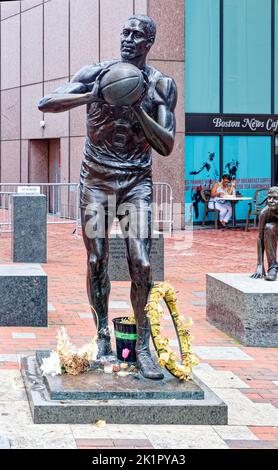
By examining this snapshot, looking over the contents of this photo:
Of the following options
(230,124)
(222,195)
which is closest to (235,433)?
(222,195)

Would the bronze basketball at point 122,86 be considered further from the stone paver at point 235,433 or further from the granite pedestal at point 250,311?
the granite pedestal at point 250,311

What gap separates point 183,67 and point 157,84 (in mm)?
15178

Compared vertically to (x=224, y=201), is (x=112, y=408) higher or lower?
lower

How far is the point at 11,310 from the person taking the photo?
9.23 metres

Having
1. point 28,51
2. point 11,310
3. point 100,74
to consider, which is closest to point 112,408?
point 100,74

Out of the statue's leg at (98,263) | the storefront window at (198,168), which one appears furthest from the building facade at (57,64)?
the statue's leg at (98,263)

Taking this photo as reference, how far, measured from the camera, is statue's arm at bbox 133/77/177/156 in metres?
→ 6.21

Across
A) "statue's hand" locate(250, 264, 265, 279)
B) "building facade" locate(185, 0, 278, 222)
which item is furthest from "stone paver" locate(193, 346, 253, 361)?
"building facade" locate(185, 0, 278, 222)

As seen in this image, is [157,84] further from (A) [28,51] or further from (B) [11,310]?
(A) [28,51]

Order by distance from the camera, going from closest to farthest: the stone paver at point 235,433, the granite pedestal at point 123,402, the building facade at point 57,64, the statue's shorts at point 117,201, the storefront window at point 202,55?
the stone paver at point 235,433 < the granite pedestal at point 123,402 < the statue's shorts at point 117,201 < the building facade at point 57,64 < the storefront window at point 202,55

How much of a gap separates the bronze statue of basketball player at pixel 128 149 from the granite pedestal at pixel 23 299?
2539 millimetres

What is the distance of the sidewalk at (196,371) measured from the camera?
17.9 feet

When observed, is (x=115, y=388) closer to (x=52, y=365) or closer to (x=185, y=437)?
(x=52, y=365)

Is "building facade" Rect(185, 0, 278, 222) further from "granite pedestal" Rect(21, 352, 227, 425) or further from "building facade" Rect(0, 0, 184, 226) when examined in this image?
"granite pedestal" Rect(21, 352, 227, 425)
